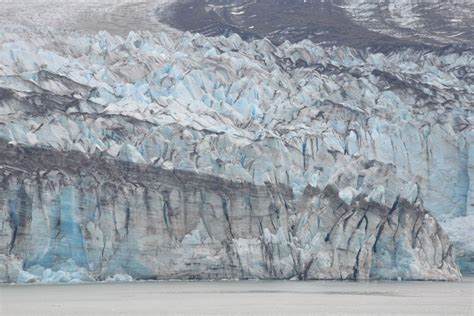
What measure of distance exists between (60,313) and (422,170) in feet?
50.6

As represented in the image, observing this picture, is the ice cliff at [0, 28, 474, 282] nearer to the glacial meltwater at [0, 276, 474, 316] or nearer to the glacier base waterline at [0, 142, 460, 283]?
the glacier base waterline at [0, 142, 460, 283]

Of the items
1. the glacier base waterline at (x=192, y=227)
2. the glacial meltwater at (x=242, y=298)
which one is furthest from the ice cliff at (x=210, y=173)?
the glacial meltwater at (x=242, y=298)

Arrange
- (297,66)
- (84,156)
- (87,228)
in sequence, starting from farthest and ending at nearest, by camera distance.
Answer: (297,66) < (84,156) < (87,228)

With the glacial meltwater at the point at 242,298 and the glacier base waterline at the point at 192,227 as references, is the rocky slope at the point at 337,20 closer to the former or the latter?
the glacier base waterline at the point at 192,227

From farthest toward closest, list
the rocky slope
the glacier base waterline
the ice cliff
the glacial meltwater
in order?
the rocky slope, the ice cliff, the glacier base waterline, the glacial meltwater

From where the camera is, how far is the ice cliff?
2658 centimetres

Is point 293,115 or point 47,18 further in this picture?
point 47,18

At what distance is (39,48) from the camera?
116ft

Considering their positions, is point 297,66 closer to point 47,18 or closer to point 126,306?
point 47,18

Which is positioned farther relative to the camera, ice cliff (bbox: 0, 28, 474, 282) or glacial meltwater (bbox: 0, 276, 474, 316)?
ice cliff (bbox: 0, 28, 474, 282)

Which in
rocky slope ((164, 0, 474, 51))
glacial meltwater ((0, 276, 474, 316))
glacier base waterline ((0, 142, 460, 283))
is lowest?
glacial meltwater ((0, 276, 474, 316))

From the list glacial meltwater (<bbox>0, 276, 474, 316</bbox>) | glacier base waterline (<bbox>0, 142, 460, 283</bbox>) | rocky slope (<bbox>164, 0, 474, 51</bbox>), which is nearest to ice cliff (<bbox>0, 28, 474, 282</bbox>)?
glacier base waterline (<bbox>0, 142, 460, 283</bbox>)

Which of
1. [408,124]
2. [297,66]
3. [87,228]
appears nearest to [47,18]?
[297,66]

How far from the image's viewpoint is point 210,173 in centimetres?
2831
